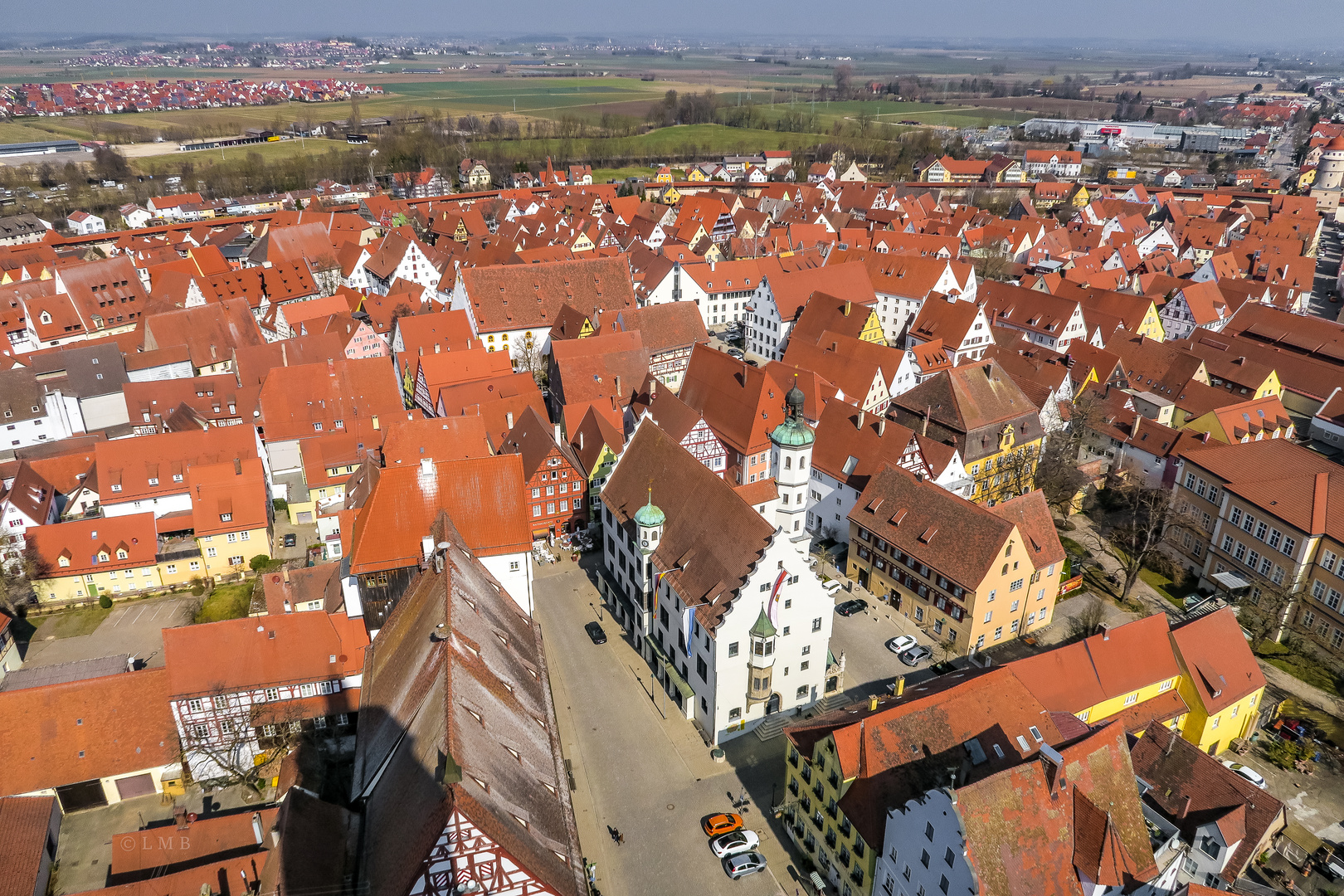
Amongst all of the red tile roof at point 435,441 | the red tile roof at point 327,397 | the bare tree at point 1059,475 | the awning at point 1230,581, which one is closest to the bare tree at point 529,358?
the red tile roof at point 327,397

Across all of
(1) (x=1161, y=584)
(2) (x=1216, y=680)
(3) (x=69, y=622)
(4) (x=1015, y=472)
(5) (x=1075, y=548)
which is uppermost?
(2) (x=1216, y=680)

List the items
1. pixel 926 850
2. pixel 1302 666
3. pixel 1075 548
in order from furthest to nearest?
pixel 1075 548 → pixel 1302 666 → pixel 926 850

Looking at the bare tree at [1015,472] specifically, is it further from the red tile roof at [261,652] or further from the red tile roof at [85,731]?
the red tile roof at [85,731]

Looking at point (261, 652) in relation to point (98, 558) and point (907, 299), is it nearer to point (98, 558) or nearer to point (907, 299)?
point (98, 558)

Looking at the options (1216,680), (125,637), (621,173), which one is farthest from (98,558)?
(621,173)

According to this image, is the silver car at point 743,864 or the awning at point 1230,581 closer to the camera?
the silver car at point 743,864

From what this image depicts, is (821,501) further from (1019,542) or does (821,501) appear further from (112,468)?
(112,468)

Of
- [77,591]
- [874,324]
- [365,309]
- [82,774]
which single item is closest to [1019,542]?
[874,324]
